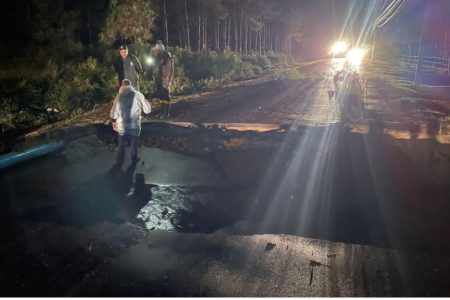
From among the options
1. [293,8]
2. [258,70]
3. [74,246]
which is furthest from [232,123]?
[293,8]

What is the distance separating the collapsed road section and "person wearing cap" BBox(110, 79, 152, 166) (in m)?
0.57

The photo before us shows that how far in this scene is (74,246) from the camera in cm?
500

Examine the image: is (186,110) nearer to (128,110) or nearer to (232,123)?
(232,123)

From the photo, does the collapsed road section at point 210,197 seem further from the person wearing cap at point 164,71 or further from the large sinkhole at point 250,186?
the person wearing cap at point 164,71

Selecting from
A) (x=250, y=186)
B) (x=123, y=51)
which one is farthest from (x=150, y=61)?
(x=250, y=186)

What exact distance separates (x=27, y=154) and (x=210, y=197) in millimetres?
4176

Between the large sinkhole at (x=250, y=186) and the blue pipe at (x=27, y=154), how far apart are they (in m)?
0.21

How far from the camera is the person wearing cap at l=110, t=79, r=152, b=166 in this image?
759cm

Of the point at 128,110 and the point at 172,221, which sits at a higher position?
the point at 128,110

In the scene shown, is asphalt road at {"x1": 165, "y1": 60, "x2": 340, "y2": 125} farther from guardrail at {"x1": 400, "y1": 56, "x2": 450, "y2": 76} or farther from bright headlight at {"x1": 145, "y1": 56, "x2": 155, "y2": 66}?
guardrail at {"x1": 400, "y1": 56, "x2": 450, "y2": 76}

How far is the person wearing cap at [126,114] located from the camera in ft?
24.9

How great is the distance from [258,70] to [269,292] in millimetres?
29942

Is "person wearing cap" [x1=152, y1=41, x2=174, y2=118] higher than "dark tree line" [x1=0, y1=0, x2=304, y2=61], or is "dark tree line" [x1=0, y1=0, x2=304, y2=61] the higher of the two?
"dark tree line" [x1=0, y1=0, x2=304, y2=61]

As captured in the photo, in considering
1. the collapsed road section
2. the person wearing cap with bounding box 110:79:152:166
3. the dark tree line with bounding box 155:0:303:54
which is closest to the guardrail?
the dark tree line with bounding box 155:0:303:54
